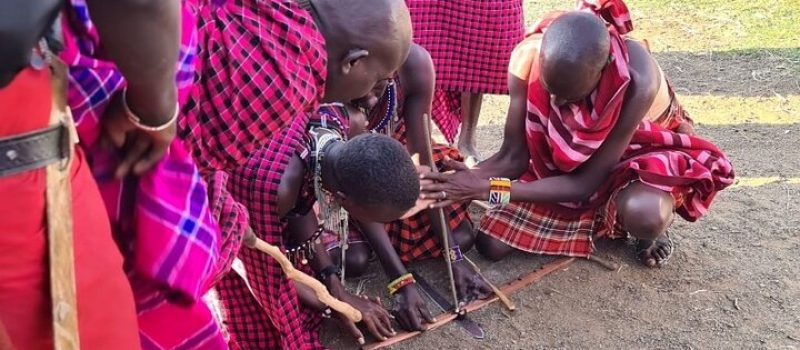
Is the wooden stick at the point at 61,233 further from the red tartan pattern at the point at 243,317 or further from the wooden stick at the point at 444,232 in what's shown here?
the wooden stick at the point at 444,232

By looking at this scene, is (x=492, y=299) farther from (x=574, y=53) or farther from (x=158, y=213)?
(x=158, y=213)

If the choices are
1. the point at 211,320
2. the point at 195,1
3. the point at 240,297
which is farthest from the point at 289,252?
the point at 195,1

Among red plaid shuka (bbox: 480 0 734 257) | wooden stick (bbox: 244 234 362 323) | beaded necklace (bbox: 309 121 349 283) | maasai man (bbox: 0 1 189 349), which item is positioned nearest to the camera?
maasai man (bbox: 0 1 189 349)

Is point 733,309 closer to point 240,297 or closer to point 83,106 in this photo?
point 240,297

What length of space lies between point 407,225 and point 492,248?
34 centimetres

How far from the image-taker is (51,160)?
0.94 m

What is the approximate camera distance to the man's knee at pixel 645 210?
2.59 meters

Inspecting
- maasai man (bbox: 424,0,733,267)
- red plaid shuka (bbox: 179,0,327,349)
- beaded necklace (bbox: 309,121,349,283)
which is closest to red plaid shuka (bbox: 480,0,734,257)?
maasai man (bbox: 424,0,733,267)

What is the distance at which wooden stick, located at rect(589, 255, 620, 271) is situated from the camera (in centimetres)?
277

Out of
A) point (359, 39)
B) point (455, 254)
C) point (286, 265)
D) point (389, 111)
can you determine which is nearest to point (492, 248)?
point (455, 254)

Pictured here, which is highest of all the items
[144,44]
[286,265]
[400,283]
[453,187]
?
[144,44]

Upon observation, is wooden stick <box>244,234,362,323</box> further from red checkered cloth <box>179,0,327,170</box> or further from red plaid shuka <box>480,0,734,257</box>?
red plaid shuka <box>480,0,734,257</box>

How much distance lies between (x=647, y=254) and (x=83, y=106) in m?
2.20

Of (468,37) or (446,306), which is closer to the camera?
(446,306)
